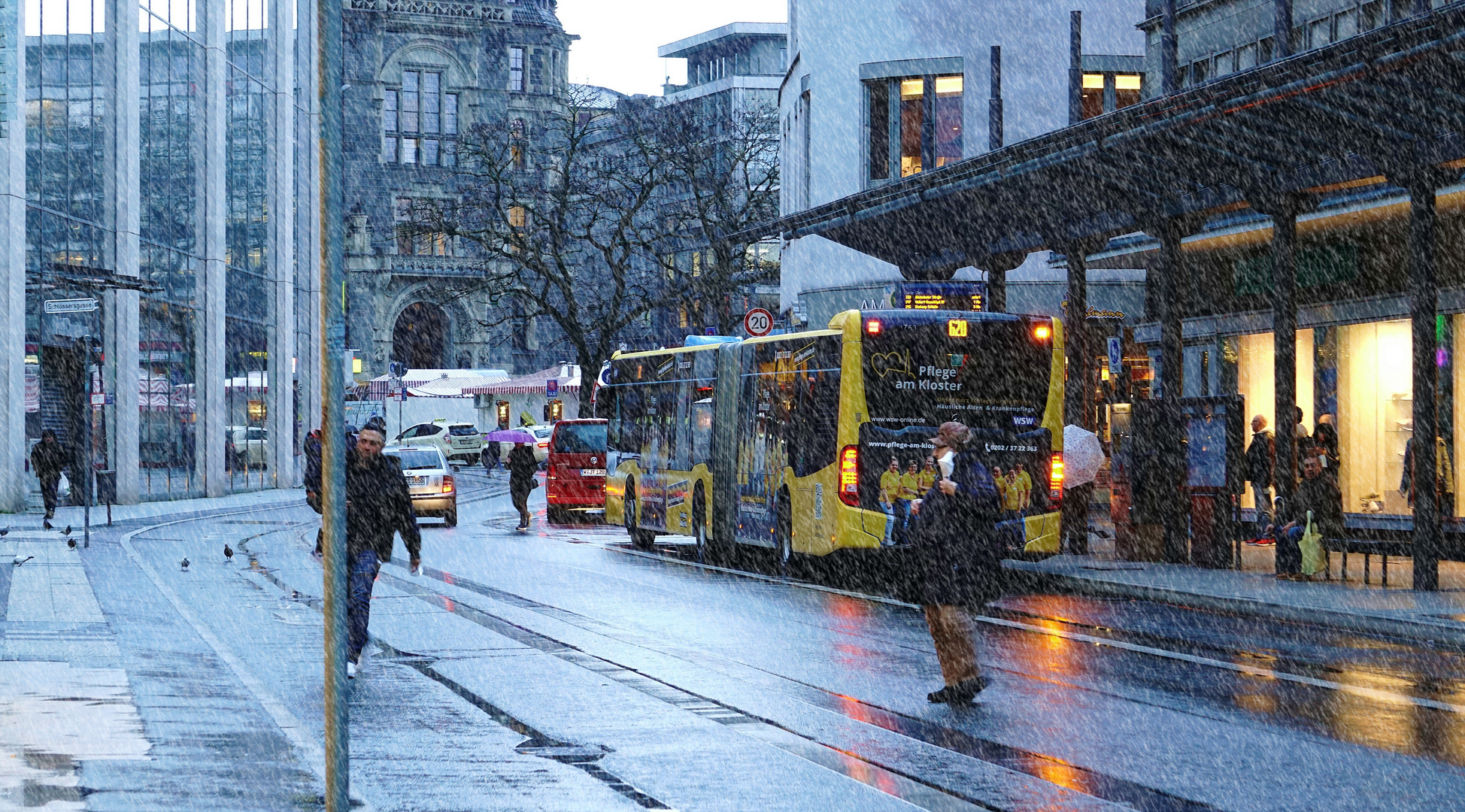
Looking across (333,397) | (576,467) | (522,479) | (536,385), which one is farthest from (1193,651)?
(536,385)

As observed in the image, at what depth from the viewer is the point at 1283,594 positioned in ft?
61.8

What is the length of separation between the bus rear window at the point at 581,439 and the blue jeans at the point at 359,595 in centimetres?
2378

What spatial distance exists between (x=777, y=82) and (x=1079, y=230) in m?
97.7

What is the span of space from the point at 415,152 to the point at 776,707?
94.3 m

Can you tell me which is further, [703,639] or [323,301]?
[703,639]

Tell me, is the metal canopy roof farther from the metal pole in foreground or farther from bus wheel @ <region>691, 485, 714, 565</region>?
the metal pole in foreground

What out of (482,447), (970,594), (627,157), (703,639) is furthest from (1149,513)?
(482,447)

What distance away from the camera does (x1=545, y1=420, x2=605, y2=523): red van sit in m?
37.0

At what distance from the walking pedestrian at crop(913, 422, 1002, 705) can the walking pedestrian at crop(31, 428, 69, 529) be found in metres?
25.7

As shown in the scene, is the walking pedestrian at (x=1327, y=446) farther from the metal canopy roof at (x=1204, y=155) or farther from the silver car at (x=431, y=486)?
the silver car at (x=431, y=486)

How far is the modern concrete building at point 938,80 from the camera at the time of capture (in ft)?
139

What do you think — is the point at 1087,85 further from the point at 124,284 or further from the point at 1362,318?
the point at 124,284

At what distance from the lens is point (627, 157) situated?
192 feet

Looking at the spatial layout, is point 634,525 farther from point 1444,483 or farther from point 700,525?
point 1444,483
